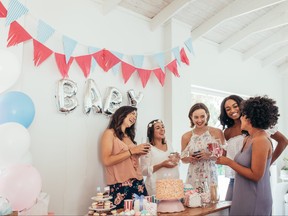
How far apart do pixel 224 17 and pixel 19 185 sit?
2870 mm

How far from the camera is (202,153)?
2232 mm

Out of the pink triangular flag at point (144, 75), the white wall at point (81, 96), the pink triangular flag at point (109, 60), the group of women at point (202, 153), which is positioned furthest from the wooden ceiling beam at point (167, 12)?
the group of women at point (202, 153)

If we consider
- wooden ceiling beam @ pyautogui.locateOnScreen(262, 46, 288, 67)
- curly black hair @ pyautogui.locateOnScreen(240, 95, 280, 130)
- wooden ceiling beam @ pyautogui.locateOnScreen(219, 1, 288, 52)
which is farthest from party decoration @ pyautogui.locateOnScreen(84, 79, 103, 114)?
wooden ceiling beam @ pyautogui.locateOnScreen(262, 46, 288, 67)

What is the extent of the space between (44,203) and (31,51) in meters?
1.22

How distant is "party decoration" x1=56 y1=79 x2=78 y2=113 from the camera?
2.38m

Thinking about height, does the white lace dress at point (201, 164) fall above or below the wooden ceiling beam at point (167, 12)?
below

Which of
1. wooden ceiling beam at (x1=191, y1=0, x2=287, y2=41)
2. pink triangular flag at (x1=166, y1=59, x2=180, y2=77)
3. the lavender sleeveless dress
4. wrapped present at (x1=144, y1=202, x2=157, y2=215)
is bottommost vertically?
wrapped present at (x1=144, y1=202, x2=157, y2=215)

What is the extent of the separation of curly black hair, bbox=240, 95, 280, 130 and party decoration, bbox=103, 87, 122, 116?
136cm

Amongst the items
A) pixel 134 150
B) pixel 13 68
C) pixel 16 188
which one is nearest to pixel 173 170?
pixel 134 150

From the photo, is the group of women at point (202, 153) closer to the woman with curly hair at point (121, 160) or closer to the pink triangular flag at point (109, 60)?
the woman with curly hair at point (121, 160)

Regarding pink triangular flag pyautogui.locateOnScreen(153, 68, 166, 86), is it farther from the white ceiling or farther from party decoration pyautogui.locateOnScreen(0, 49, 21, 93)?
party decoration pyautogui.locateOnScreen(0, 49, 21, 93)

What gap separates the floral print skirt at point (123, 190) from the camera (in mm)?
2275

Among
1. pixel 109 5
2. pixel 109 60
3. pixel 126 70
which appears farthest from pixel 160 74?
pixel 109 5

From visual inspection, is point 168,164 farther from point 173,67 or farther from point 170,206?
point 173,67
